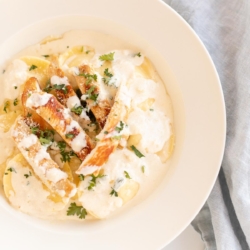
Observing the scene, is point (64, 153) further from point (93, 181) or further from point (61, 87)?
point (61, 87)

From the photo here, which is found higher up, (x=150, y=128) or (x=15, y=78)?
(x=15, y=78)

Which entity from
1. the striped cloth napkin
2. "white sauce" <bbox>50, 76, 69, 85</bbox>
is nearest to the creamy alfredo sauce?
"white sauce" <bbox>50, 76, 69, 85</bbox>

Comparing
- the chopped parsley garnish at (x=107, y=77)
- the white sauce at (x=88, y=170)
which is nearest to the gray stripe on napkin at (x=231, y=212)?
the white sauce at (x=88, y=170)

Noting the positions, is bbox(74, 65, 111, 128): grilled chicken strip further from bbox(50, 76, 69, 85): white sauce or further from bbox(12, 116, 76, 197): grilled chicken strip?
bbox(12, 116, 76, 197): grilled chicken strip

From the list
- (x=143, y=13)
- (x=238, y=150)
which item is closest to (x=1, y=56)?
(x=143, y=13)

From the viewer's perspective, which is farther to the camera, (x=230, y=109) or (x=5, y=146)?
(x=230, y=109)

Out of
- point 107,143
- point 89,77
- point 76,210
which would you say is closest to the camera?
point 107,143

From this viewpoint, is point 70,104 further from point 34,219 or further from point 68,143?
point 34,219

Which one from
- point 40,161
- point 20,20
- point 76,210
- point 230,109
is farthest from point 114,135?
point 20,20
